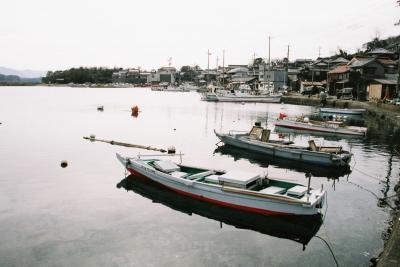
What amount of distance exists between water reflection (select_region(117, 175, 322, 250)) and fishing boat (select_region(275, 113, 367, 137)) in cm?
2522

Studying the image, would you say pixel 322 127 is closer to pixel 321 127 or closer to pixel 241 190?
pixel 321 127

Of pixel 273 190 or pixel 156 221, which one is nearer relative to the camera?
pixel 156 221

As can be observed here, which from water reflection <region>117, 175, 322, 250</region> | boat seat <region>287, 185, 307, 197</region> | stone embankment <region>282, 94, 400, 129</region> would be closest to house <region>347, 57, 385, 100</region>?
stone embankment <region>282, 94, 400, 129</region>

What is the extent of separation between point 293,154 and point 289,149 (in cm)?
49

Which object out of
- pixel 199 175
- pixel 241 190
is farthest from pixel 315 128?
pixel 241 190

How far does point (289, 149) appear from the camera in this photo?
85.0 feet

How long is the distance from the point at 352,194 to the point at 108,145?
2131 centimetres

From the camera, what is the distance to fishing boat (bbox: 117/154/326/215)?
14.8 metres

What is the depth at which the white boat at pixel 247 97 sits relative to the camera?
294ft

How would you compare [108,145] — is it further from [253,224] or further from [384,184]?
[384,184]

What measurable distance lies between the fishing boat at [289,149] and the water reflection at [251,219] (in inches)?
368

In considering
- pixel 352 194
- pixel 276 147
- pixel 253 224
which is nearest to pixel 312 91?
pixel 276 147

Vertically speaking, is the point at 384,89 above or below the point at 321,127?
above

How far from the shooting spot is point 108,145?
3216cm
